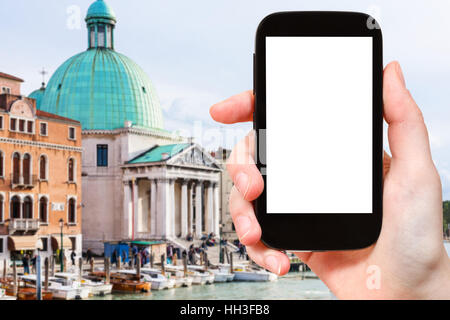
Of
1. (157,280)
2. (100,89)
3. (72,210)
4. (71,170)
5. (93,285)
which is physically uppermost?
(100,89)

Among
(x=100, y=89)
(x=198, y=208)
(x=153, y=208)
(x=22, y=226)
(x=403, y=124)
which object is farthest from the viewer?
(x=100, y=89)

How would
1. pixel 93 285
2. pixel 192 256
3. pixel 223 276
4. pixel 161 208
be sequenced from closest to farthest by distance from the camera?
pixel 93 285 < pixel 223 276 < pixel 192 256 < pixel 161 208

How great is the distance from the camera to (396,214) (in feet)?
3.65

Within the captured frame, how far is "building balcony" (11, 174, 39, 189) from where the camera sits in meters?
14.2

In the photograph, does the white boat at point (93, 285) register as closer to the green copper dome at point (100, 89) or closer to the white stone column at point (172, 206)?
the white stone column at point (172, 206)

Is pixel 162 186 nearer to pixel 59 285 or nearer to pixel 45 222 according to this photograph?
pixel 45 222

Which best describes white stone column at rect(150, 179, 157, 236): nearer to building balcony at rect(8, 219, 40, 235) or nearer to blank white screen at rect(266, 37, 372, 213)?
building balcony at rect(8, 219, 40, 235)

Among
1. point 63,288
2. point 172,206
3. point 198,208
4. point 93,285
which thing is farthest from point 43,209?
point 198,208

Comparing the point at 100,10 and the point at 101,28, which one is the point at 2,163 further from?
the point at 101,28

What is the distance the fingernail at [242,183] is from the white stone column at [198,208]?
20.5m

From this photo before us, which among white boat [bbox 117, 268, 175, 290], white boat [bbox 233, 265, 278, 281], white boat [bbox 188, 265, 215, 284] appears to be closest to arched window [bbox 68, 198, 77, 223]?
white boat [bbox 117, 268, 175, 290]

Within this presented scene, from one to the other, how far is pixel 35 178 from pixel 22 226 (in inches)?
45.7

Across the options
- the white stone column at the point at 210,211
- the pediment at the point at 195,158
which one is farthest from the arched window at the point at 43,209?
the white stone column at the point at 210,211

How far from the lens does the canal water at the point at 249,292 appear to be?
1354 centimetres
